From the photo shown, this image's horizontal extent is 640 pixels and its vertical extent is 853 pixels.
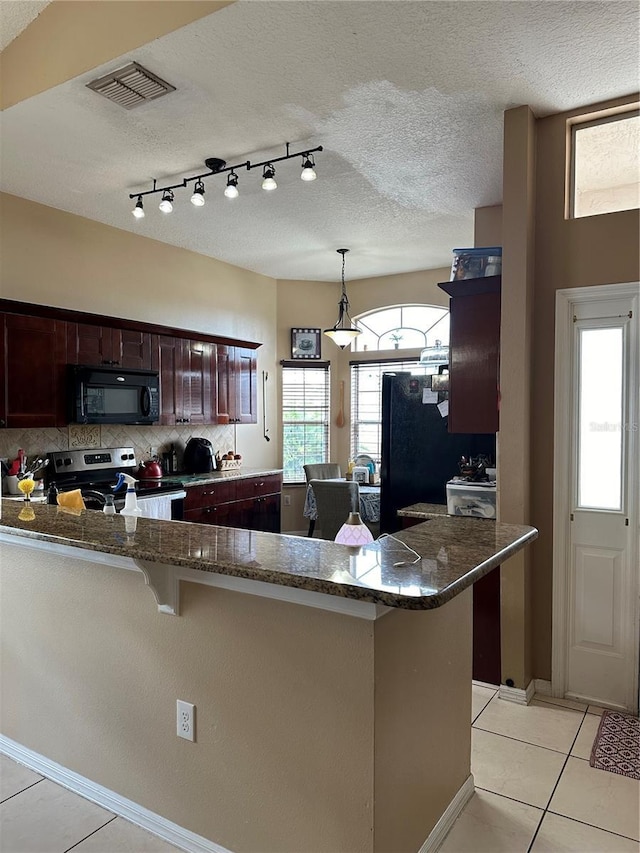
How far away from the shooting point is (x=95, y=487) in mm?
4508

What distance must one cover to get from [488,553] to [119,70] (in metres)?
2.54

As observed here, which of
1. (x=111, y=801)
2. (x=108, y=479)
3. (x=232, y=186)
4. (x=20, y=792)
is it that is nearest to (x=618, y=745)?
(x=111, y=801)

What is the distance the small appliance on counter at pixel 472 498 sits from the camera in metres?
3.38

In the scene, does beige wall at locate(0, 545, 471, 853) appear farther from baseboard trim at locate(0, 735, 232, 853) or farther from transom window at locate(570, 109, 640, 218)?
transom window at locate(570, 109, 640, 218)

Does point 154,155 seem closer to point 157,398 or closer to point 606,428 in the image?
point 157,398

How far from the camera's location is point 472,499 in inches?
135

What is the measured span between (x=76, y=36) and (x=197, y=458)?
352 centimetres

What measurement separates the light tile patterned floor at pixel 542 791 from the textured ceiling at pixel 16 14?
396 cm

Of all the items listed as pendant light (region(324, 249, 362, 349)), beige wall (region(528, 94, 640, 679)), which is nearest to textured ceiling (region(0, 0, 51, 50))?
beige wall (region(528, 94, 640, 679))

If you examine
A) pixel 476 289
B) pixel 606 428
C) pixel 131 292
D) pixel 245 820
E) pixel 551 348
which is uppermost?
pixel 131 292

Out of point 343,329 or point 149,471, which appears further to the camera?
point 343,329

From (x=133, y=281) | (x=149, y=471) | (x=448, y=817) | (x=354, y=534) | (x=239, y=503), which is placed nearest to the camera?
(x=354, y=534)

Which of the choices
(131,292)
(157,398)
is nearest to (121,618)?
(157,398)

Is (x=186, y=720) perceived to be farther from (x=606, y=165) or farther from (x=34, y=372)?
(x=606, y=165)
